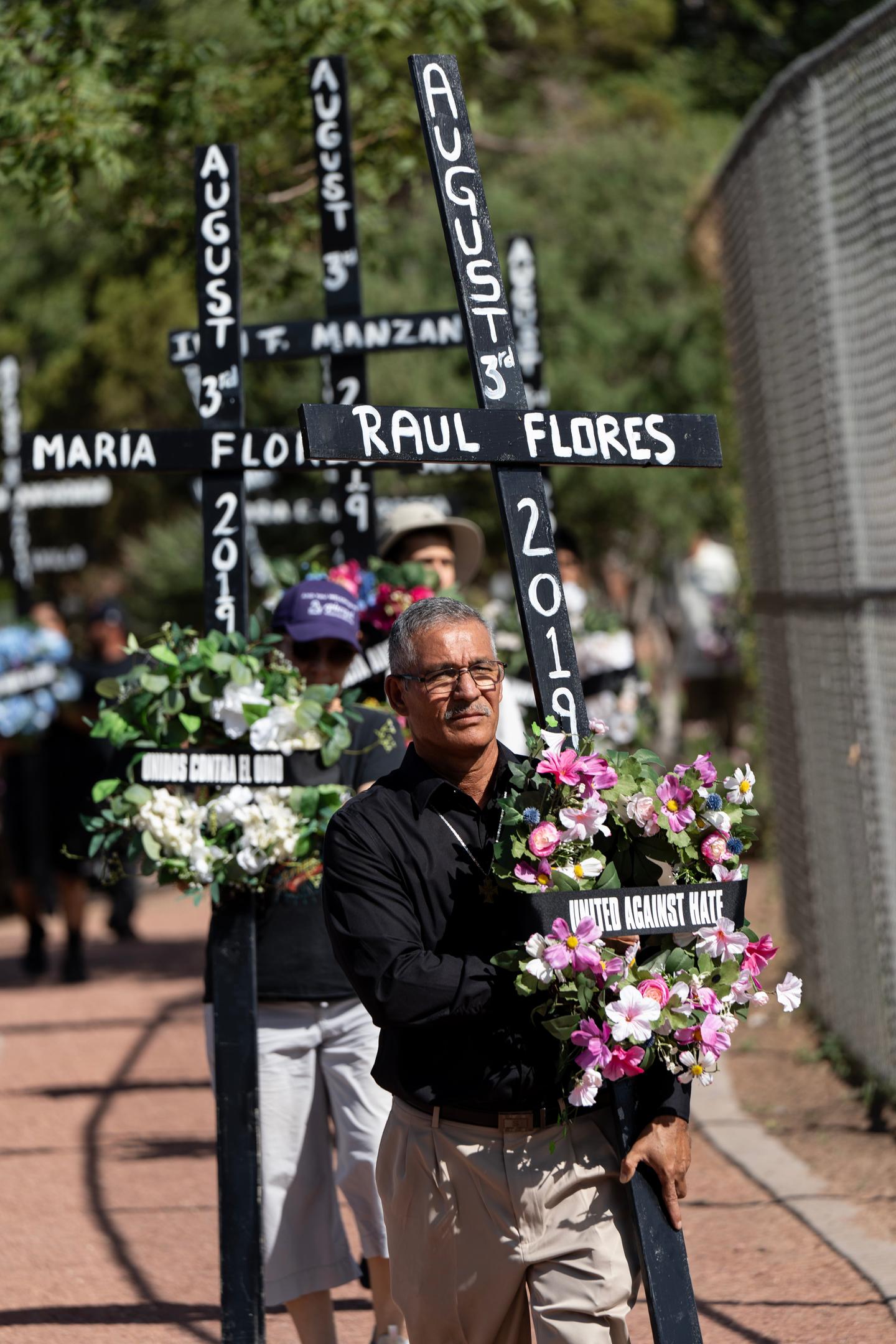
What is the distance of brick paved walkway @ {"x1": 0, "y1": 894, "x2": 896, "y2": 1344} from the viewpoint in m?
5.00

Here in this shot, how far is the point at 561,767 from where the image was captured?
3.12 meters

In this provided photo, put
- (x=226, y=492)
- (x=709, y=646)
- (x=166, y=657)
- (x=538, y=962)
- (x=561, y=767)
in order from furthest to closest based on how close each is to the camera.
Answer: (x=709, y=646)
(x=226, y=492)
(x=166, y=657)
(x=561, y=767)
(x=538, y=962)

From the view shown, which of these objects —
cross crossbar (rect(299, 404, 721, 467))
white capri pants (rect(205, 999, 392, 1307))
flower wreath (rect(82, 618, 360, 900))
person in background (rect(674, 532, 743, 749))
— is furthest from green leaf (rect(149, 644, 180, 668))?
person in background (rect(674, 532, 743, 749))

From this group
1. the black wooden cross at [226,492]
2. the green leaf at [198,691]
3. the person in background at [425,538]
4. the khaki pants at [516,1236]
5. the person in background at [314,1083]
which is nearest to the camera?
the khaki pants at [516,1236]

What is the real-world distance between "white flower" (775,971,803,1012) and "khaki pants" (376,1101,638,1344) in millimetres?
408

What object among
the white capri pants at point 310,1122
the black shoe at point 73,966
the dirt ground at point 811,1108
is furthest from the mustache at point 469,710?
the black shoe at point 73,966

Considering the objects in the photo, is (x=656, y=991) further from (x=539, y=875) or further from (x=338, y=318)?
(x=338, y=318)

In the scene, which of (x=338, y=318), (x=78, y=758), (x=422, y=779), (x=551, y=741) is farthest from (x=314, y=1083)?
(x=78, y=758)

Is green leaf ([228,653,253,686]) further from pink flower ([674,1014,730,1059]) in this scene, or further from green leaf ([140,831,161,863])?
pink flower ([674,1014,730,1059])

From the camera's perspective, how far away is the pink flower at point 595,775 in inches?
123

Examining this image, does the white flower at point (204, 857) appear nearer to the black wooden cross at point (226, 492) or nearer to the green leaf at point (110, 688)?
the black wooden cross at point (226, 492)

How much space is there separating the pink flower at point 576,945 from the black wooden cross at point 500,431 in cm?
33

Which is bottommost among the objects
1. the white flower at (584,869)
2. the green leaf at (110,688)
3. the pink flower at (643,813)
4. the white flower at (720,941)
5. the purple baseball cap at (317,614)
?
the white flower at (720,941)

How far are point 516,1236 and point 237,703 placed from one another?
171 centimetres
